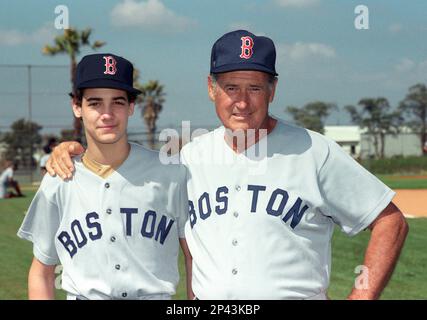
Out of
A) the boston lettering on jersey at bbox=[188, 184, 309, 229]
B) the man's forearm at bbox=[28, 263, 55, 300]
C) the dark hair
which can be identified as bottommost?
the man's forearm at bbox=[28, 263, 55, 300]

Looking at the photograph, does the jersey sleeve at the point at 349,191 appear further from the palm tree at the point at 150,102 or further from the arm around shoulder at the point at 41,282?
the palm tree at the point at 150,102

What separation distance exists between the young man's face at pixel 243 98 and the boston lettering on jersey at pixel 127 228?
1.85 feet

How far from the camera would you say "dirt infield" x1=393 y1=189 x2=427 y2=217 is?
671 inches

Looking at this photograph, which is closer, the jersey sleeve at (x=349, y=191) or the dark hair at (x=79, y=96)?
the jersey sleeve at (x=349, y=191)

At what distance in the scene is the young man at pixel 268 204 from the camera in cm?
307

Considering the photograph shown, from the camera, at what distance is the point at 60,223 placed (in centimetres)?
340

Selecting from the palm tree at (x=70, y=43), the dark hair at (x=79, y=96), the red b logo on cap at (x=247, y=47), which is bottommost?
the dark hair at (x=79, y=96)

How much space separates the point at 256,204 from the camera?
3.10 meters

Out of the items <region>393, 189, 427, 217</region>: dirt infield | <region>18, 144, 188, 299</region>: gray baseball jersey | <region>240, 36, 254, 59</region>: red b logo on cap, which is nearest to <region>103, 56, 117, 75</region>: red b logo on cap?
<region>18, 144, 188, 299</region>: gray baseball jersey

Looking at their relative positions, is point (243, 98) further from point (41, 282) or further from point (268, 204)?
point (41, 282)

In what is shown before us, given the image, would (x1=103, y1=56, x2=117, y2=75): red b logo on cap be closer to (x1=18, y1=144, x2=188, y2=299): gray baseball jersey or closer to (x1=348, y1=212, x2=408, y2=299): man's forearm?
(x1=18, y1=144, x2=188, y2=299): gray baseball jersey

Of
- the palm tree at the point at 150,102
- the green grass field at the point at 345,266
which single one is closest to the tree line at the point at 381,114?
the palm tree at the point at 150,102
